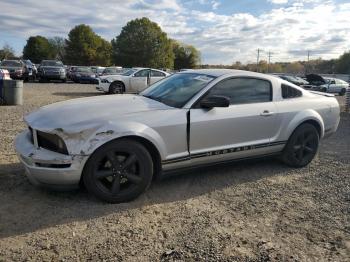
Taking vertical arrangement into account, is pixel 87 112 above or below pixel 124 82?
below

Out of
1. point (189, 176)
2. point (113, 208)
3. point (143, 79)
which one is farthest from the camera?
point (143, 79)

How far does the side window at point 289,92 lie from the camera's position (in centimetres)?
572

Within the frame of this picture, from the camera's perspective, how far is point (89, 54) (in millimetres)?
65500

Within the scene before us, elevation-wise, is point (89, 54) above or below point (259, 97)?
above

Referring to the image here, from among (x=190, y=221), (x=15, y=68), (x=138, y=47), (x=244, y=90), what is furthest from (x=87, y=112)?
(x=138, y=47)

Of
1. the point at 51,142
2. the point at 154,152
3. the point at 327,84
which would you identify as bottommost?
the point at 154,152

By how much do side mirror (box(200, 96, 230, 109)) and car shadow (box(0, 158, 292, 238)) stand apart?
91cm

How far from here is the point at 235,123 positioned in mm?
4965

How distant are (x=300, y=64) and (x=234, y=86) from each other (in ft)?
278

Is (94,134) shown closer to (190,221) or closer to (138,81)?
(190,221)

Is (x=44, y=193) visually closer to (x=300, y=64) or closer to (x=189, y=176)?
(x=189, y=176)

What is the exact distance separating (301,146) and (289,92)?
2.90 ft

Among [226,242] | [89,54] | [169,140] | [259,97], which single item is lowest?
[226,242]

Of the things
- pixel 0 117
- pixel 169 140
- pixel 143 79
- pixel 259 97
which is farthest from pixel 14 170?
pixel 143 79
